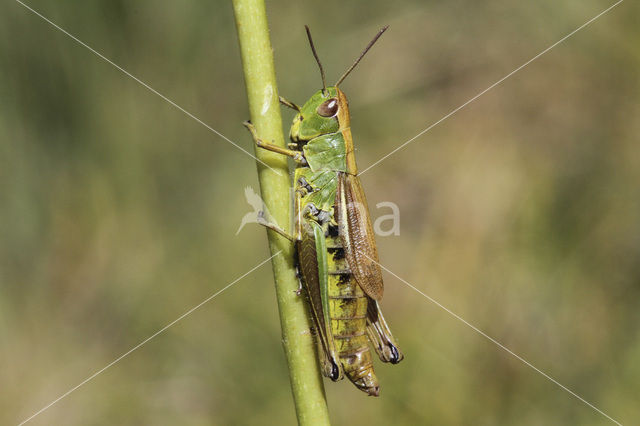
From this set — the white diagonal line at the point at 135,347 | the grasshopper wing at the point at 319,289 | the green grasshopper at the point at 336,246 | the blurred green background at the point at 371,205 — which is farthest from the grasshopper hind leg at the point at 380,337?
the blurred green background at the point at 371,205

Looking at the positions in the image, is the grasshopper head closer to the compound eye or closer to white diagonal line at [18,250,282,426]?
the compound eye

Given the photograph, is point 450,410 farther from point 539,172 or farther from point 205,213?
point 205,213

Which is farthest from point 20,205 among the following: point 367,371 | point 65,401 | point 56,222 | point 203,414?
point 367,371

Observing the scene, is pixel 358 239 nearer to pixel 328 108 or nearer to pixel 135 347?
pixel 328 108

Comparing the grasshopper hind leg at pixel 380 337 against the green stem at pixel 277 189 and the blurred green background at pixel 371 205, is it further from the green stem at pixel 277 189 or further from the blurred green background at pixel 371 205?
the blurred green background at pixel 371 205

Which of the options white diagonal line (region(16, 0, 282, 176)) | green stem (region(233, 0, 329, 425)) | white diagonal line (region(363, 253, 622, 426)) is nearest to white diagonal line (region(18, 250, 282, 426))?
white diagonal line (region(16, 0, 282, 176))

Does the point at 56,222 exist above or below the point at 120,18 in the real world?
below
